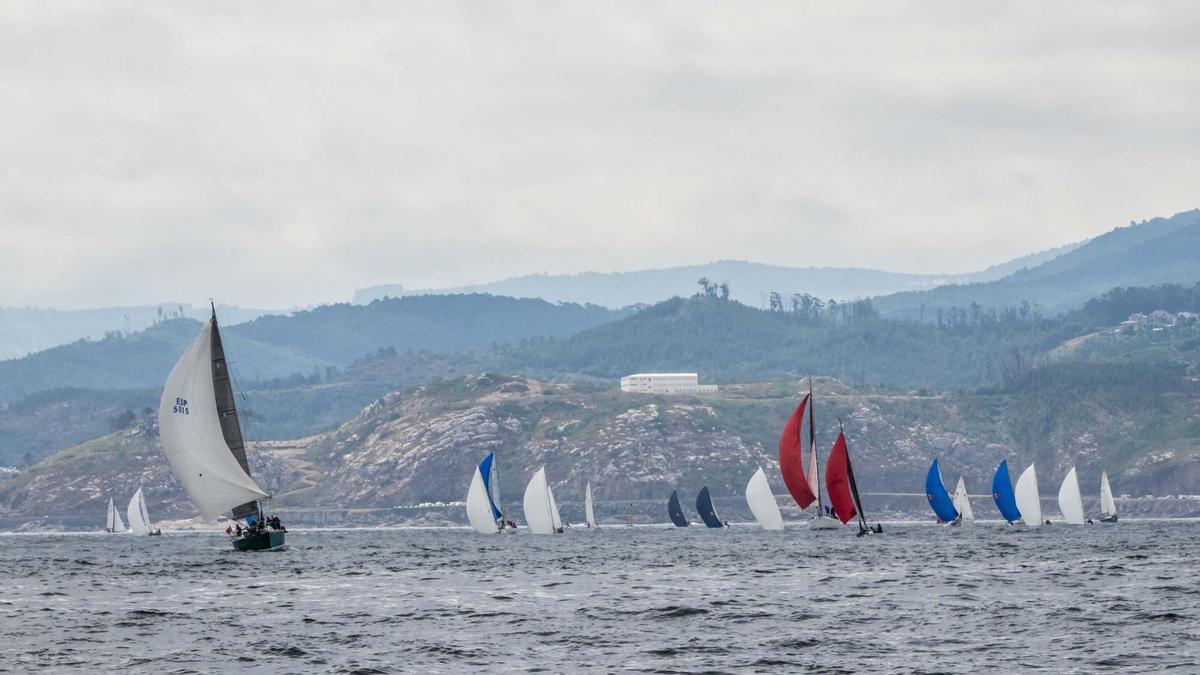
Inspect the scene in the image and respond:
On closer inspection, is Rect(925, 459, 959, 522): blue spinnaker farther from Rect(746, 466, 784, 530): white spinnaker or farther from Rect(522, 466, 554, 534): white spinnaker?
Rect(522, 466, 554, 534): white spinnaker

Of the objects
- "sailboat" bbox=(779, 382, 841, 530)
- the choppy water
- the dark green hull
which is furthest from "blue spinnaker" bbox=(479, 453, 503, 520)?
the choppy water

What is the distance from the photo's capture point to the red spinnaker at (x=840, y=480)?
481 ft

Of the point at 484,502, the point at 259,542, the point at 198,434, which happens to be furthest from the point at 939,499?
the point at 198,434

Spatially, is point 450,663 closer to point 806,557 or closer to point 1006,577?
point 1006,577

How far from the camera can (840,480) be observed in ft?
486

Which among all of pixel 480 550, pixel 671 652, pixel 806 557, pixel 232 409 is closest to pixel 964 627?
pixel 671 652

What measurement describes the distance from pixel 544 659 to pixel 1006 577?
1561 inches

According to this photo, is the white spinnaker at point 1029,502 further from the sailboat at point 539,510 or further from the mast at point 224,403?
the mast at point 224,403

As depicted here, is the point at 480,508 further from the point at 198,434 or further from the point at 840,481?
the point at 198,434

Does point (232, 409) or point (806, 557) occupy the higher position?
point (232, 409)

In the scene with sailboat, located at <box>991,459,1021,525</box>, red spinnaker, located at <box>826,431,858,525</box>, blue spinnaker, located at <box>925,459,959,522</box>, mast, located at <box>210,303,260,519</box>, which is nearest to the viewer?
mast, located at <box>210,303,260,519</box>

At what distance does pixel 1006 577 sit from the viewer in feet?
303

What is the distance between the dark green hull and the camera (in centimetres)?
12675

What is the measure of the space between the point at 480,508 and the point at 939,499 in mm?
47398
